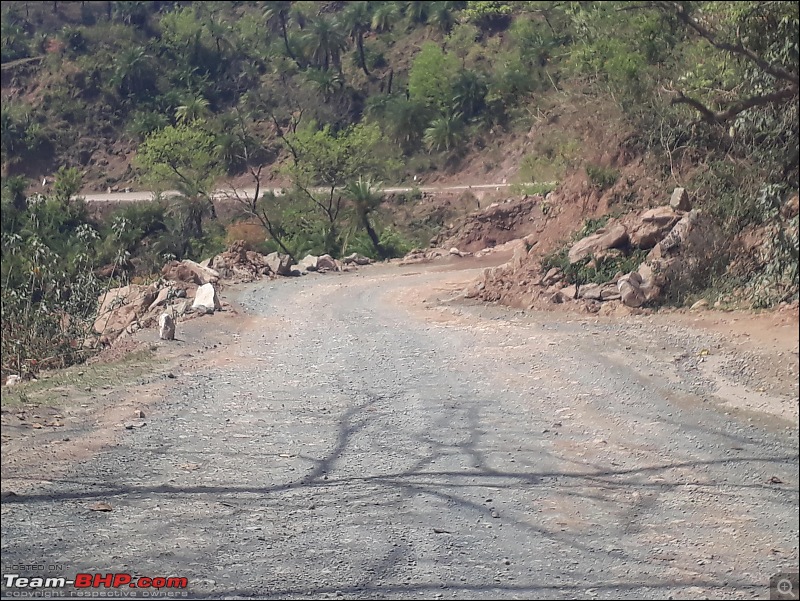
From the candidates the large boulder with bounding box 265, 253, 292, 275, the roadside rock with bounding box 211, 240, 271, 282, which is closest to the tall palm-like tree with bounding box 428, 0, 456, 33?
the roadside rock with bounding box 211, 240, 271, 282

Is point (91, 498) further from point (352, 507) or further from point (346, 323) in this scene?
point (346, 323)

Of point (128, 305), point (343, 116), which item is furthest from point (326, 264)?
point (343, 116)

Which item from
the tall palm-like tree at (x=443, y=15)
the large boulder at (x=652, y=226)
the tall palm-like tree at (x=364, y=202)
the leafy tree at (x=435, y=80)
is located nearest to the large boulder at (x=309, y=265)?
the tall palm-like tree at (x=364, y=202)

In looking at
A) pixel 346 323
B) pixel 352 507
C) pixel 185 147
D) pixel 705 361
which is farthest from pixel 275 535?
pixel 185 147

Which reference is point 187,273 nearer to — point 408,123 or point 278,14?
point 408,123

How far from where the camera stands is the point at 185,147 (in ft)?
136

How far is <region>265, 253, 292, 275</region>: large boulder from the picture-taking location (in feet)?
84.1

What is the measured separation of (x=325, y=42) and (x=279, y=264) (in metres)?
39.6

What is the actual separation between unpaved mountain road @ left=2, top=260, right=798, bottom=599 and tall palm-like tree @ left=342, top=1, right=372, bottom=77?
184 ft

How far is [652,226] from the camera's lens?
511 inches

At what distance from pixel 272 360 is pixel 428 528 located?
220 inches

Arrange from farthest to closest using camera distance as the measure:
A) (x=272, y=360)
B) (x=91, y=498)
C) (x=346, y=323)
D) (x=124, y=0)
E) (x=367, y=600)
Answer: (x=124, y=0) < (x=346, y=323) < (x=272, y=360) < (x=91, y=498) < (x=367, y=600)

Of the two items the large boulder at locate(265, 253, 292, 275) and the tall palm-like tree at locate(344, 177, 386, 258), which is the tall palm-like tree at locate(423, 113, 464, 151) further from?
the large boulder at locate(265, 253, 292, 275)

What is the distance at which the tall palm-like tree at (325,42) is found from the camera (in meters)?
60.9
